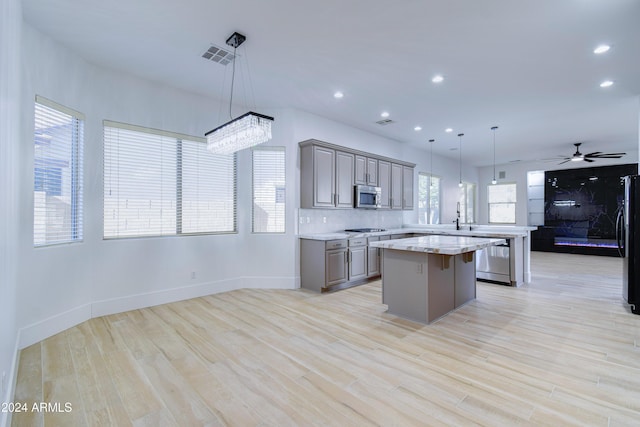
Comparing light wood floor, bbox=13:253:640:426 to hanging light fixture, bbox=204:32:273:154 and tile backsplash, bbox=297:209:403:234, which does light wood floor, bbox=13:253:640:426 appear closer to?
tile backsplash, bbox=297:209:403:234

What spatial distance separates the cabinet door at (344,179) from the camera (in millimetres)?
5258

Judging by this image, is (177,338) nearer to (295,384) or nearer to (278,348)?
(278,348)

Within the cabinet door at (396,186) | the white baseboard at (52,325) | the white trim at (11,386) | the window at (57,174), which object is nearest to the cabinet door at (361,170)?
the cabinet door at (396,186)

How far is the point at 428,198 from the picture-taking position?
8477 millimetres

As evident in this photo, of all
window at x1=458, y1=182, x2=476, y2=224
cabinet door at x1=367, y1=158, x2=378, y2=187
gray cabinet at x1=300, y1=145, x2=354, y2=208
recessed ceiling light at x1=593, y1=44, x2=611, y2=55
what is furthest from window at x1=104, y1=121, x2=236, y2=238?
window at x1=458, y1=182, x2=476, y2=224

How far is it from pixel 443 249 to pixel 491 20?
7.15 feet

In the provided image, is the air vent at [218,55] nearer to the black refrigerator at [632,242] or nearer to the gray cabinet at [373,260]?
the gray cabinet at [373,260]

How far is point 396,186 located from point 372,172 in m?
0.95

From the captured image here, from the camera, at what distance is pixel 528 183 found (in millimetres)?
9930

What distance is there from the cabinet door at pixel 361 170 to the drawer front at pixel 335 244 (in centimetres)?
132

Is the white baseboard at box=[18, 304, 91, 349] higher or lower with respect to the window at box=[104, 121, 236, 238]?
lower

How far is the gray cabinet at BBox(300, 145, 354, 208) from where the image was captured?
16.0 feet

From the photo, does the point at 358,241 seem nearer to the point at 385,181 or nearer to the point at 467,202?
the point at 385,181

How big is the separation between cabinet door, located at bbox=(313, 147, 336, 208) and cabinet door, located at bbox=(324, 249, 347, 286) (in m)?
0.85
